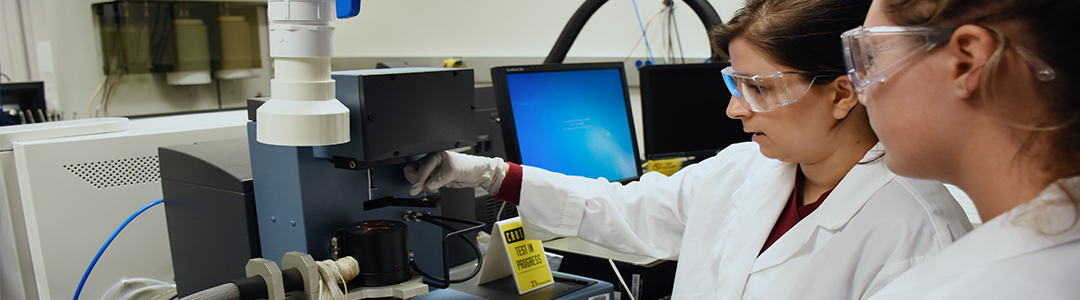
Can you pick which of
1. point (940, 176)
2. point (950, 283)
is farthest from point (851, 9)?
point (950, 283)

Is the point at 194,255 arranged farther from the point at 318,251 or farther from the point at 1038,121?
the point at 1038,121

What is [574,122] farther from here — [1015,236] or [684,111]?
[1015,236]

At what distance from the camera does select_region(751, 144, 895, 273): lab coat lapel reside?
3.04 feet

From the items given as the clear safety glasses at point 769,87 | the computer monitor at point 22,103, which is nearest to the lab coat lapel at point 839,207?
the clear safety glasses at point 769,87

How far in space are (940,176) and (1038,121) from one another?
0.10 m

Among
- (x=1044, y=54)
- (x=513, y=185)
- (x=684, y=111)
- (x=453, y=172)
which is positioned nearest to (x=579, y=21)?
(x=684, y=111)

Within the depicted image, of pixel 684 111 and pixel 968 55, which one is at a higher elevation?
pixel 968 55

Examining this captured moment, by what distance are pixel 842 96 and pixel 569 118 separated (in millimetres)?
816

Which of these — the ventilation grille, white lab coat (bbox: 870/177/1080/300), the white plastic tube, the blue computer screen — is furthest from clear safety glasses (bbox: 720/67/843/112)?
the ventilation grille

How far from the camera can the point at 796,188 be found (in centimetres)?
108

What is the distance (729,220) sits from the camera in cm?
113

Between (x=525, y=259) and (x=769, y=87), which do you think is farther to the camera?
(x=525, y=259)

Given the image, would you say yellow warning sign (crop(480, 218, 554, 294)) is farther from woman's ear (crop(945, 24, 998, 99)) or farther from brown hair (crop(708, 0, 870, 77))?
woman's ear (crop(945, 24, 998, 99))

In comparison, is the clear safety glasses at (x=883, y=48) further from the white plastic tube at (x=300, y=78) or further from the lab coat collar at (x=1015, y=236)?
the white plastic tube at (x=300, y=78)
